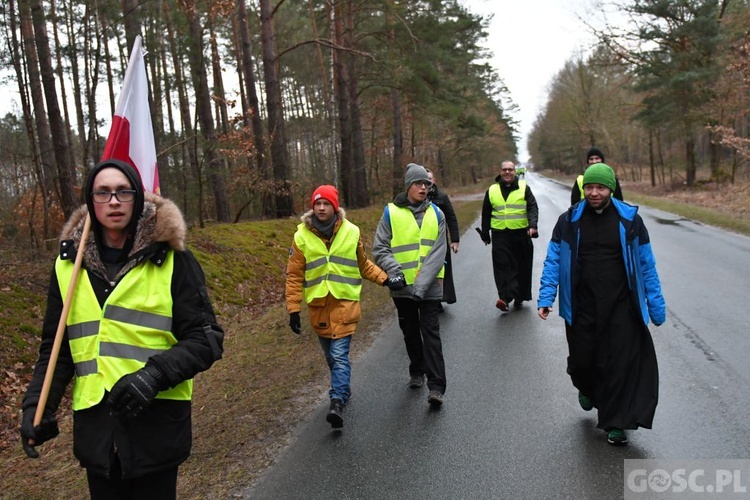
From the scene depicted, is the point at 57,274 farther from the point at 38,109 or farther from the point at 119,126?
the point at 38,109

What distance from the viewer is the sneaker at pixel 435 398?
500cm

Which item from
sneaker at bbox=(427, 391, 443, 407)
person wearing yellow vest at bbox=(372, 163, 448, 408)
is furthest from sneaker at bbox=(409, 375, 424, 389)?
sneaker at bbox=(427, 391, 443, 407)

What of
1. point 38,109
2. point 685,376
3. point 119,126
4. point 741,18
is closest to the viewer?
point 119,126

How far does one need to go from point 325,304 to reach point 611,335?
2.32 meters

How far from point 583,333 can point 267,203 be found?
1451 cm

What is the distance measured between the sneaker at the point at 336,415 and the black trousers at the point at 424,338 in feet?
2.89

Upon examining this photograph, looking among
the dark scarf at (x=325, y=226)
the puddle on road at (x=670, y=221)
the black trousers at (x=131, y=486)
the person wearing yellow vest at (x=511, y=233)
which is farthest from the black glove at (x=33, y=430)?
the puddle on road at (x=670, y=221)

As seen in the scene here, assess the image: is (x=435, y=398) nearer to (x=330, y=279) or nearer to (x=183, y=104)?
(x=330, y=279)

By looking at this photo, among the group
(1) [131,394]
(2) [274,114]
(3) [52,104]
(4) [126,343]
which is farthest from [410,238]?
(2) [274,114]

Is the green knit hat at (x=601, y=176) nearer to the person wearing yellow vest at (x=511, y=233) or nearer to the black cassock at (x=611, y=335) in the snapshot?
the black cassock at (x=611, y=335)

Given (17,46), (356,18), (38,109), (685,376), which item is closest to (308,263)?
(685,376)

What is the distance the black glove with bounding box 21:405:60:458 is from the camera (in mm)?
2326

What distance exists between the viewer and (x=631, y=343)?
4.25m

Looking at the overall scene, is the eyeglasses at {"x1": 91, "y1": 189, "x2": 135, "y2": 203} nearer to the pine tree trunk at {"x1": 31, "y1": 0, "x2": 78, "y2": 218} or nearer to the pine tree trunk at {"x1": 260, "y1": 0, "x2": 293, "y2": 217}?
the pine tree trunk at {"x1": 31, "y1": 0, "x2": 78, "y2": 218}
